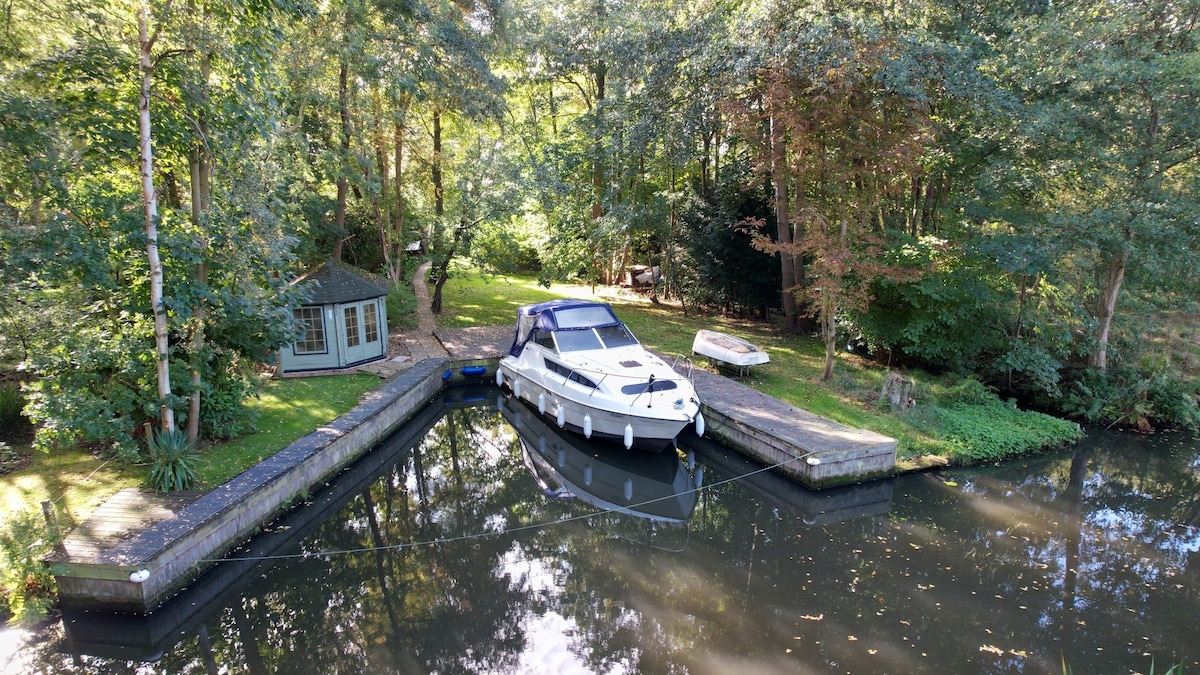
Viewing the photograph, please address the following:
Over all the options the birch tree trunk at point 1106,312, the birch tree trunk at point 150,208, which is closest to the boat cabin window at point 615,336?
the birch tree trunk at point 150,208

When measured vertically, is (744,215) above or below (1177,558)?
above

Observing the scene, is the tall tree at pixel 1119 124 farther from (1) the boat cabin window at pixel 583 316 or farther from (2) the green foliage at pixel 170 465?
(2) the green foliage at pixel 170 465

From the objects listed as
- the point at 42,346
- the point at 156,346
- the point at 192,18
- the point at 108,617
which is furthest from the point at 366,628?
the point at 192,18

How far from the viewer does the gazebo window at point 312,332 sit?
510 inches

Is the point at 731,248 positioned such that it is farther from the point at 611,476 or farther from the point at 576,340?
the point at 611,476

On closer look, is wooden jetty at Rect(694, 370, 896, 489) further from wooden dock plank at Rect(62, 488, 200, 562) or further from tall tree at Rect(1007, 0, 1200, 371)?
wooden dock plank at Rect(62, 488, 200, 562)

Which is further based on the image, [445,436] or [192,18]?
[445,436]

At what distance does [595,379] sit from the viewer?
33.3ft

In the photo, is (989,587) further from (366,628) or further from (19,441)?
(19,441)

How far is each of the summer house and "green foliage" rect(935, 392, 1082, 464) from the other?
11.9m

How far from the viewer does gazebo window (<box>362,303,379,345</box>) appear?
13.8 m

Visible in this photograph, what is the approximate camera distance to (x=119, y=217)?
278 inches

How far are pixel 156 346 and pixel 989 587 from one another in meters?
10.4

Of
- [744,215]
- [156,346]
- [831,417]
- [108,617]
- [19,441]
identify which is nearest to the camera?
[108,617]
